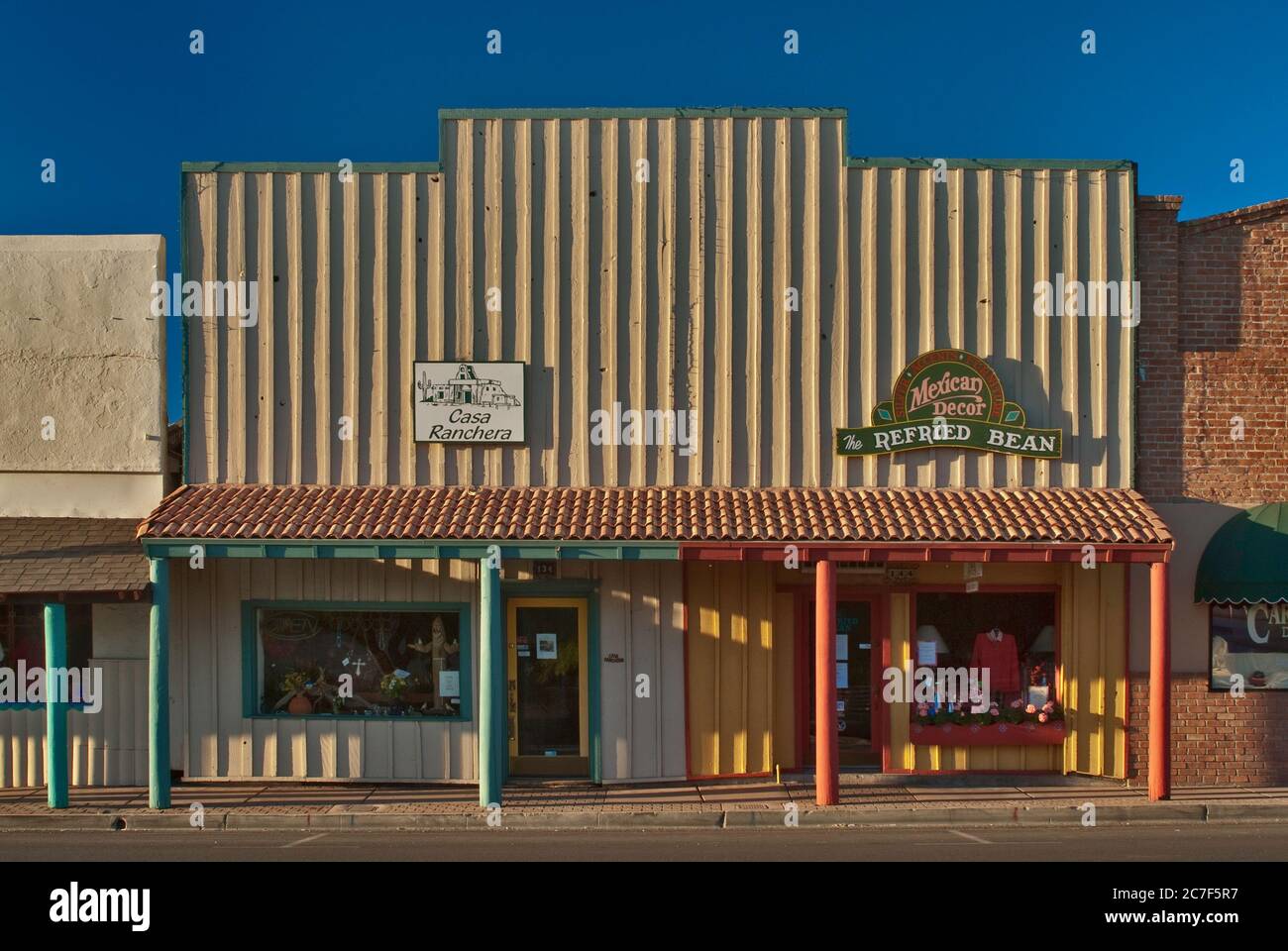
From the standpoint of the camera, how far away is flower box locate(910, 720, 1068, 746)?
13281mm

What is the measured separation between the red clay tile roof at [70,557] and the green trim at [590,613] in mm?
4037

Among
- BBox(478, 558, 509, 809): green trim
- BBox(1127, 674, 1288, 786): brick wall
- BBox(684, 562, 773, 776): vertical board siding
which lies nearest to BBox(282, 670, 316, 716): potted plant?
BBox(478, 558, 509, 809): green trim

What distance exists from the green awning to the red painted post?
4.37 metres

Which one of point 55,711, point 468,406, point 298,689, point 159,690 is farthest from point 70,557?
point 468,406

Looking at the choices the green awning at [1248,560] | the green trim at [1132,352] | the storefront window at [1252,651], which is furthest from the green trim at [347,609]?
the storefront window at [1252,651]

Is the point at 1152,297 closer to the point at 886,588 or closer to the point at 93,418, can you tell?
the point at 886,588

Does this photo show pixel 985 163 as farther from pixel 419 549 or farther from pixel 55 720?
pixel 55 720

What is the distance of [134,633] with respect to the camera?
13.2 meters

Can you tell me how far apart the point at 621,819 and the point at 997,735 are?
4.59m

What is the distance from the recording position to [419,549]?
12156mm

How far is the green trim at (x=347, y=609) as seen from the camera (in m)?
13.3

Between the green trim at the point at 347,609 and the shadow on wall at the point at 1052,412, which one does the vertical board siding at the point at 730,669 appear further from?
the shadow on wall at the point at 1052,412

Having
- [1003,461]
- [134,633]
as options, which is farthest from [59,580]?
[1003,461]

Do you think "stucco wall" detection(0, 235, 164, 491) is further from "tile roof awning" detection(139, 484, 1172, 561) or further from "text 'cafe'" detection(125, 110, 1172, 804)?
"tile roof awning" detection(139, 484, 1172, 561)
